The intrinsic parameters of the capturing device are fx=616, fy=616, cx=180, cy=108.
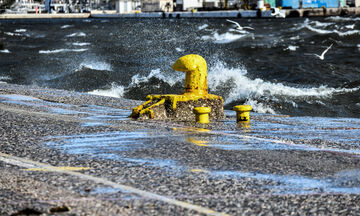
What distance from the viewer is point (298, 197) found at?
13.4 ft

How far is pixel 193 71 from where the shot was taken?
8617mm

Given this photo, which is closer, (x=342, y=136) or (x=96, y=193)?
(x=96, y=193)

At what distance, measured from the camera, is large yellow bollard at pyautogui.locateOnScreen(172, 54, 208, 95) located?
28.0 feet

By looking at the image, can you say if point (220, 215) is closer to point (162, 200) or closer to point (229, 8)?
point (162, 200)

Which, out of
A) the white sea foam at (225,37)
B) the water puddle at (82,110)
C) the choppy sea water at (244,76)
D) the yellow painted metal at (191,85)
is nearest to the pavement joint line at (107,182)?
the water puddle at (82,110)

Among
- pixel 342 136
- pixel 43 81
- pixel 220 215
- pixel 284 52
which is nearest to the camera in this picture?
pixel 220 215

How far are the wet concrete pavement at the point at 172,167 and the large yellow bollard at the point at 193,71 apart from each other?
841 millimetres

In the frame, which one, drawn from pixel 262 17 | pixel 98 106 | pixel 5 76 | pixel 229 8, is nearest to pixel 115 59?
pixel 5 76

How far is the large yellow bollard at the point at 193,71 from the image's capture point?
8547mm

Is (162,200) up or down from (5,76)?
up

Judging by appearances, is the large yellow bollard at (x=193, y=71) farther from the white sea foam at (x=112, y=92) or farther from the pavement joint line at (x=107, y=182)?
the white sea foam at (x=112, y=92)

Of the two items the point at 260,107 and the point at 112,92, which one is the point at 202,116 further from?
the point at 112,92

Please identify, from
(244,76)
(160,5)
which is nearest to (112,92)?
(244,76)

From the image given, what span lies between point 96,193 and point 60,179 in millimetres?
490
